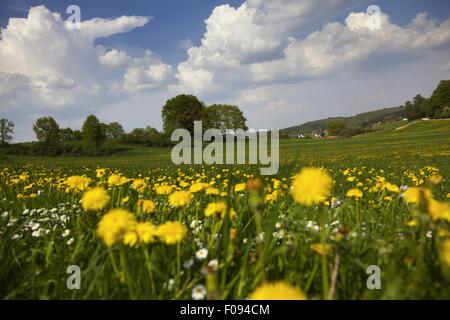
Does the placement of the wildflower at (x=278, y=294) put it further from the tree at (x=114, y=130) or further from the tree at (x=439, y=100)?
the tree at (x=439, y=100)

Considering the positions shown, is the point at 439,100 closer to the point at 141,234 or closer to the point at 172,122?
the point at 172,122

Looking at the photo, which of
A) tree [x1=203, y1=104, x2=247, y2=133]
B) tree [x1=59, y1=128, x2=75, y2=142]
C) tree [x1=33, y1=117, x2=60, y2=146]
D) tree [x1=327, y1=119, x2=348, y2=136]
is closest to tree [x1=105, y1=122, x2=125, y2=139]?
tree [x1=59, y1=128, x2=75, y2=142]

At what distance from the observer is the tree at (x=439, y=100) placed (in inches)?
3586

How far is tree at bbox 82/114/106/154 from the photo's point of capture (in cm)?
5166

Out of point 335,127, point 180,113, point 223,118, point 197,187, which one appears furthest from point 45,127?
point 335,127

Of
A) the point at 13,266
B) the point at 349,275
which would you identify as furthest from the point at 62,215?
the point at 349,275

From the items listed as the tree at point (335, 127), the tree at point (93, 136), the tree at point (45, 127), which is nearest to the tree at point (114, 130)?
the tree at point (45, 127)

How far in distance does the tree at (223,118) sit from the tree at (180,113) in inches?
98.7

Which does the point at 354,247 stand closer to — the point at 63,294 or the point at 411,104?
the point at 63,294

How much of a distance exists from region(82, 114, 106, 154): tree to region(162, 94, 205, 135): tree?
17800 millimetres

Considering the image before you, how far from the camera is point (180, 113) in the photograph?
7069cm

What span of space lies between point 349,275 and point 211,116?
6929 cm

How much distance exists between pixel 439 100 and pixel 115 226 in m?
111
